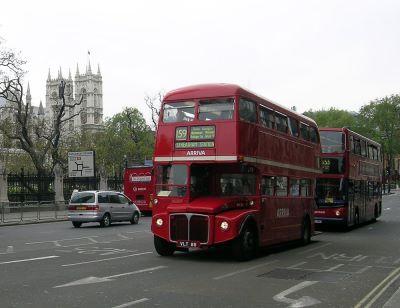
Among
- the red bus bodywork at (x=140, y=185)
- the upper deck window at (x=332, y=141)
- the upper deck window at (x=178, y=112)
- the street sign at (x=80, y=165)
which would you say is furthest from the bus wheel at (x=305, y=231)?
the street sign at (x=80, y=165)

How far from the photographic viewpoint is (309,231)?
18547mm

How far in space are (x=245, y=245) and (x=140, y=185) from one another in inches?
949

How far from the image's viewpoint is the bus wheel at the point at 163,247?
546 inches

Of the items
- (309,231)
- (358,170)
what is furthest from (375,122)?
(309,231)

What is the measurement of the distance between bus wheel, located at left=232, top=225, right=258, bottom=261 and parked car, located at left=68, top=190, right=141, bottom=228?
13.9m

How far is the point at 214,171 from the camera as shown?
45.3 ft

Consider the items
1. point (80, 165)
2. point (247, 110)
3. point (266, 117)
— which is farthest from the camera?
point (80, 165)

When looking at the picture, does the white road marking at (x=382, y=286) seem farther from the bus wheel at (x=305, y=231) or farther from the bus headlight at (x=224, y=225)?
the bus wheel at (x=305, y=231)

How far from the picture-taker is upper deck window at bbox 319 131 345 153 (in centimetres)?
2284

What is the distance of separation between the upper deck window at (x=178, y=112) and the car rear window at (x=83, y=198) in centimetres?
1347

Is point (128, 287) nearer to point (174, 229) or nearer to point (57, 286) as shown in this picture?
point (57, 286)

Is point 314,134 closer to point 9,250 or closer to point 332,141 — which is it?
point 332,141

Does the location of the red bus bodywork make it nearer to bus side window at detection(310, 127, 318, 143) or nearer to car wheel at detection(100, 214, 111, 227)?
car wheel at detection(100, 214, 111, 227)

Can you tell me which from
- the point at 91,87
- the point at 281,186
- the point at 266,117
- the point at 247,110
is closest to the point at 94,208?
the point at 281,186
